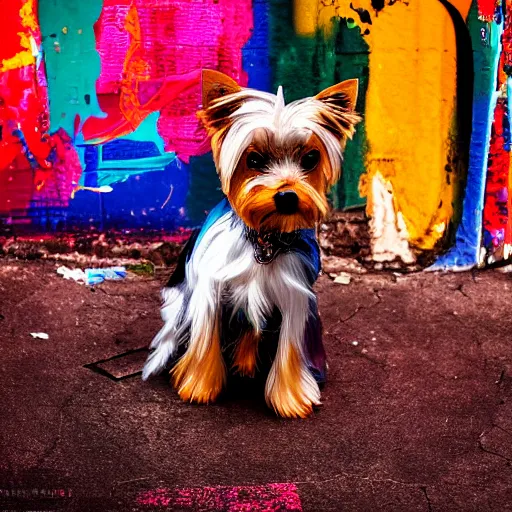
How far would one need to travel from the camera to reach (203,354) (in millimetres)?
3510

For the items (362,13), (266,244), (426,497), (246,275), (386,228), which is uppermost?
(362,13)

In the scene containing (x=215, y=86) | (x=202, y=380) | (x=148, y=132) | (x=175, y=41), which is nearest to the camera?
(x=215, y=86)

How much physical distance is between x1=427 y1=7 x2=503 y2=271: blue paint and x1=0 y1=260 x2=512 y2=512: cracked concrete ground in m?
0.27

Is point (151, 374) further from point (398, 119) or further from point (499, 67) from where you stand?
point (499, 67)

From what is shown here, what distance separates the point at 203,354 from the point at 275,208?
0.80m

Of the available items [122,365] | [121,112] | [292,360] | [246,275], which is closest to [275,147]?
[246,275]

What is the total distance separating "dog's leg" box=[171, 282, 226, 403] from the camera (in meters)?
3.42

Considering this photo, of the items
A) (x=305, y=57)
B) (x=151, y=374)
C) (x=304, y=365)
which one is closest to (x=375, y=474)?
(x=304, y=365)

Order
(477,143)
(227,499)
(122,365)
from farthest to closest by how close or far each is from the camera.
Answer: (477,143) < (122,365) < (227,499)

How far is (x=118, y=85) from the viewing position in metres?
4.72

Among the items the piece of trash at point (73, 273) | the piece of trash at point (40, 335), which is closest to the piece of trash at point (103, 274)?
the piece of trash at point (73, 273)

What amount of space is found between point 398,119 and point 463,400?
190 cm

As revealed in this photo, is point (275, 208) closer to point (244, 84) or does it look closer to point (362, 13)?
point (244, 84)

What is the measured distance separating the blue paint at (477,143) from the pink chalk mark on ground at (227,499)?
250cm
